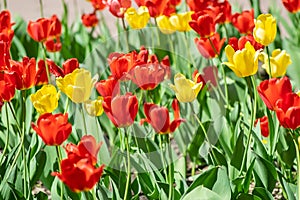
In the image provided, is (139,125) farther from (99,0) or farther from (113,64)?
(99,0)

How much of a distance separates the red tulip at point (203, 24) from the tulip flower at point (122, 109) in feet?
2.00

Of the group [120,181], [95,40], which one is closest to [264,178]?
[120,181]

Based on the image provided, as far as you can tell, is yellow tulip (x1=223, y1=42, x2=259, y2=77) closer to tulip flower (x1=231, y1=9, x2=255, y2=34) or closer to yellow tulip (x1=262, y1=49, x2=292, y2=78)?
yellow tulip (x1=262, y1=49, x2=292, y2=78)

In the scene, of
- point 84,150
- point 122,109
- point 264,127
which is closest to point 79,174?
point 84,150

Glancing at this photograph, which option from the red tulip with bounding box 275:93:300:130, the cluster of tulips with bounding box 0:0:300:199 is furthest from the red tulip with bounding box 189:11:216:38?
the red tulip with bounding box 275:93:300:130

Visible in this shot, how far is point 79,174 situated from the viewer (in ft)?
4.68

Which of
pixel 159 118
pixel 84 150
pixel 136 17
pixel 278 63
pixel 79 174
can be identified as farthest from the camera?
pixel 136 17

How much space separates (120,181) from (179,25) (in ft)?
2.52

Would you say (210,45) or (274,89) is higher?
(274,89)

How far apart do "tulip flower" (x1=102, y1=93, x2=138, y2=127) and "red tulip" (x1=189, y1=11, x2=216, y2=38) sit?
0.61 m

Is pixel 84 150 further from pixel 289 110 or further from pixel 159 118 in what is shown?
pixel 289 110

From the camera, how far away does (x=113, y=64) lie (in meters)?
1.91

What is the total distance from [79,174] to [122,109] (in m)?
0.29

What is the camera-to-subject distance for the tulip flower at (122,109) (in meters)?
1.67
